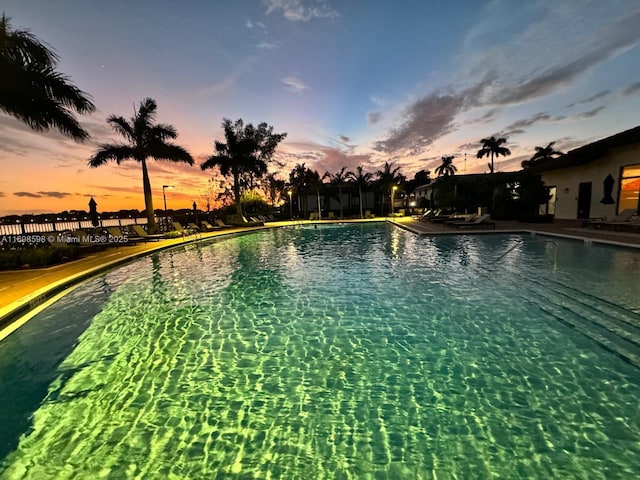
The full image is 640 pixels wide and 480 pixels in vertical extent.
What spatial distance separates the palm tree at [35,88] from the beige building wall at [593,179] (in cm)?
2557

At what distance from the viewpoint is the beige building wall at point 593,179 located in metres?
15.3

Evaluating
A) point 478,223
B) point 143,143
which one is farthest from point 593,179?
point 143,143

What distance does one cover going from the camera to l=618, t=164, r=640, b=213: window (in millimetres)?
14820

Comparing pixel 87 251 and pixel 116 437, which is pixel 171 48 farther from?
pixel 116 437

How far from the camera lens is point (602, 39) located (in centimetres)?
1598

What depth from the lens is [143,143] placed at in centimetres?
1883

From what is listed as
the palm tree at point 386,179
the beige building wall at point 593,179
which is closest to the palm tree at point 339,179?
the palm tree at point 386,179

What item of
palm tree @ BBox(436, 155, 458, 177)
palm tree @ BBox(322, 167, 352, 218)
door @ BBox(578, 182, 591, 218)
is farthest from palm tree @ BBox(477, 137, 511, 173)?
door @ BBox(578, 182, 591, 218)

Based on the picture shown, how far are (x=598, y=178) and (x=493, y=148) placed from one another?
122 feet

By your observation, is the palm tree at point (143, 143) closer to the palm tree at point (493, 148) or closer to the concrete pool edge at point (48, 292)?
the concrete pool edge at point (48, 292)

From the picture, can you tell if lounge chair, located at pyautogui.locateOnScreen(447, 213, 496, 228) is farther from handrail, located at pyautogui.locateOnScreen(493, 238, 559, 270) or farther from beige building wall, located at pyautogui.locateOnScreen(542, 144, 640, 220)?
beige building wall, located at pyautogui.locateOnScreen(542, 144, 640, 220)

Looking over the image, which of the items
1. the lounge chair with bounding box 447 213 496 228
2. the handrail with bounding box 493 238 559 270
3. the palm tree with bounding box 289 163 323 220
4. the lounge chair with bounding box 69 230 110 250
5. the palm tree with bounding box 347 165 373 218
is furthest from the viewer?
the palm tree with bounding box 289 163 323 220

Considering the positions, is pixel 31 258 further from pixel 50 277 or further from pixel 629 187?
pixel 629 187

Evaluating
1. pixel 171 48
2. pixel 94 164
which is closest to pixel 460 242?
pixel 171 48
